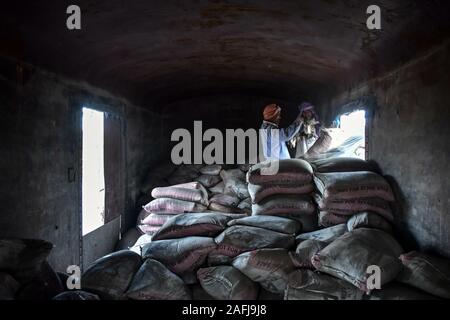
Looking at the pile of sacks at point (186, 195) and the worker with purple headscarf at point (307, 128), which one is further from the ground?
the worker with purple headscarf at point (307, 128)

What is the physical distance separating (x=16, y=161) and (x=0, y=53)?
759 mm

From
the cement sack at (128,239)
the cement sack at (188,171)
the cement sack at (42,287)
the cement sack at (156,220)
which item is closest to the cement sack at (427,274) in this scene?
the cement sack at (42,287)

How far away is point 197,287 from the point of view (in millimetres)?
2484

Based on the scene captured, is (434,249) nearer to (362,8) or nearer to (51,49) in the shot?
(362,8)

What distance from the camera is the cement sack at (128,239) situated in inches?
178

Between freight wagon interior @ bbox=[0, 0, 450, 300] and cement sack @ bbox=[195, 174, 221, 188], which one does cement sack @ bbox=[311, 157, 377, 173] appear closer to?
→ freight wagon interior @ bbox=[0, 0, 450, 300]

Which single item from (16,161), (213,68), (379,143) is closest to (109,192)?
(16,161)

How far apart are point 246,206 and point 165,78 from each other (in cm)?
225

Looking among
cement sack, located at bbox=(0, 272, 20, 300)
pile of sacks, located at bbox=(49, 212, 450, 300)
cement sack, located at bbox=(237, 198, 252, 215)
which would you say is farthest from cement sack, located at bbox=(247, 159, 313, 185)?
cement sack, located at bbox=(0, 272, 20, 300)

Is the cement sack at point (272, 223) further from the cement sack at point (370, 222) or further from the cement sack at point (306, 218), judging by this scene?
the cement sack at point (370, 222)

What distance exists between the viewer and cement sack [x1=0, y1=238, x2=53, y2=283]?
1.83m

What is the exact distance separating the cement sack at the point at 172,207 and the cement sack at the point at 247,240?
77.1 inches

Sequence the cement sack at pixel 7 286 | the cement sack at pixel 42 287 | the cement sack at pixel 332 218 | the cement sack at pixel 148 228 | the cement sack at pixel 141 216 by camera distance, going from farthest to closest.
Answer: the cement sack at pixel 141 216, the cement sack at pixel 148 228, the cement sack at pixel 332 218, the cement sack at pixel 42 287, the cement sack at pixel 7 286

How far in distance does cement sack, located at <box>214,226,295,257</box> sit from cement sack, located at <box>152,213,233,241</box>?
0.15 metres
